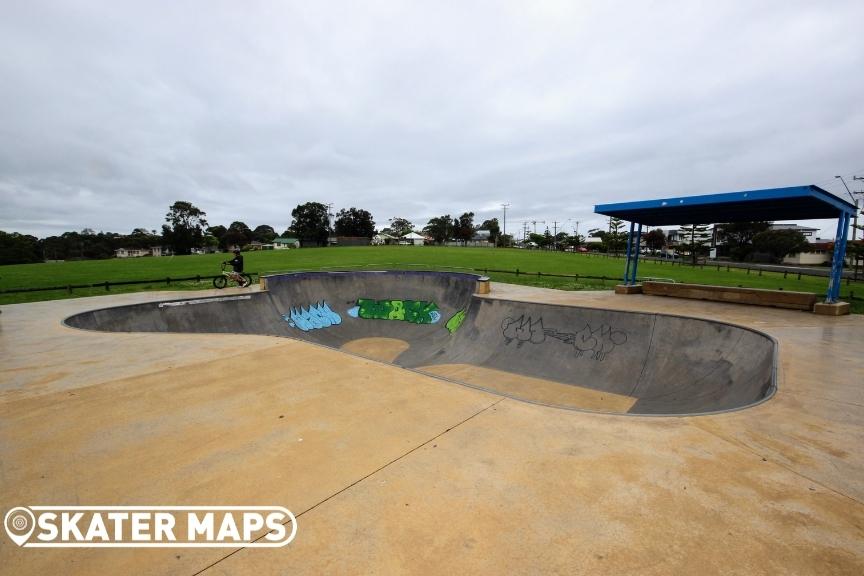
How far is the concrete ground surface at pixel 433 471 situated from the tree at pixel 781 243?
84394 millimetres

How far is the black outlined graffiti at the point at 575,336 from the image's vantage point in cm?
1139

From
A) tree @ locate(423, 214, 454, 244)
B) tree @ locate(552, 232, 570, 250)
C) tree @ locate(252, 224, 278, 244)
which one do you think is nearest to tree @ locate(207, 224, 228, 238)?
tree @ locate(252, 224, 278, 244)

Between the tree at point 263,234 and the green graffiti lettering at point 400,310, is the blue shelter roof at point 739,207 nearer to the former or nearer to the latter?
the green graffiti lettering at point 400,310

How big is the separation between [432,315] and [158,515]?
16.1m

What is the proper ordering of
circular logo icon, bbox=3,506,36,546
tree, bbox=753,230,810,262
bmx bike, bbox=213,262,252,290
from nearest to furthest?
circular logo icon, bbox=3,506,36,546
bmx bike, bbox=213,262,252,290
tree, bbox=753,230,810,262

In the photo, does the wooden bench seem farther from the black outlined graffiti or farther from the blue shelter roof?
the black outlined graffiti

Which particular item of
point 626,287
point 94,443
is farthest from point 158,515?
point 626,287

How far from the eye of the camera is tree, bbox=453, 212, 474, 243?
130 m

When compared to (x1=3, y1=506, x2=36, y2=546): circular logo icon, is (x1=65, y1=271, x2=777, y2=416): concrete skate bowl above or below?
below

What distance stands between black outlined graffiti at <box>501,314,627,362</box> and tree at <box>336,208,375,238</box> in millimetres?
102514

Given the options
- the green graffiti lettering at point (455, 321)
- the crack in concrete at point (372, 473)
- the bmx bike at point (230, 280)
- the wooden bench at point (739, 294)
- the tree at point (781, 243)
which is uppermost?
A: the tree at point (781, 243)

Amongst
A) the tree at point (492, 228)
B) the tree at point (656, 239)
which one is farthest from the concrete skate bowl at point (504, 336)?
the tree at point (492, 228)

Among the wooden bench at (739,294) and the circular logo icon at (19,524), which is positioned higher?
the wooden bench at (739,294)

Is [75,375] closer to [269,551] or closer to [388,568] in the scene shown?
[269,551]
